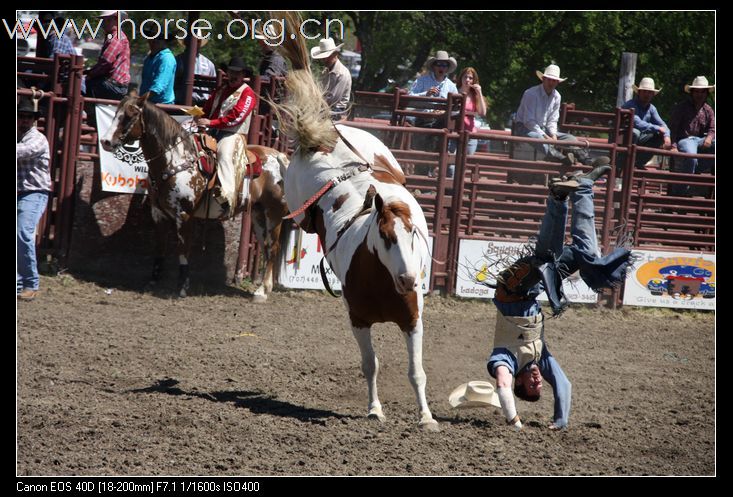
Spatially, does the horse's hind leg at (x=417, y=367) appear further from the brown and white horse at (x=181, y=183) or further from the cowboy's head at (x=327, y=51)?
the cowboy's head at (x=327, y=51)

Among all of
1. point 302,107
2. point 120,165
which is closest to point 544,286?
point 302,107

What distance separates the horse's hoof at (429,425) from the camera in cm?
606

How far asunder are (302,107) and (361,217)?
4.14 feet

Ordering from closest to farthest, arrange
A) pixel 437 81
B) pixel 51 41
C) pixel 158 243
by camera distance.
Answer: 1. pixel 158 243
2. pixel 51 41
3. pixel 437 81

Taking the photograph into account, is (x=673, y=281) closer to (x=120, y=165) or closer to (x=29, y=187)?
(x=120, y=165)

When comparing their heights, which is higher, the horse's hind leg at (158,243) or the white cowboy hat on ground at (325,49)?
the white cowboy hat on ground at (325,49)

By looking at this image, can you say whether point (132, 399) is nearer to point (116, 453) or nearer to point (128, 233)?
point (116, 453)

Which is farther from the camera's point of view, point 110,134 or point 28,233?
point 110,134

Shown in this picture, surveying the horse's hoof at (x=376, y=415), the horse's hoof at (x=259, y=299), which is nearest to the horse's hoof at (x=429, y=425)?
the horse's hoof at (x=376, y=415)

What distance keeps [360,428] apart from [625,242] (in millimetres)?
2129

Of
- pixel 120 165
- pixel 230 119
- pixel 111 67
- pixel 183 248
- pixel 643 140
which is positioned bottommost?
pixel 183 248

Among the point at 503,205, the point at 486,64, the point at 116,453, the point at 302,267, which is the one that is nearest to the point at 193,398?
the point at 116,453

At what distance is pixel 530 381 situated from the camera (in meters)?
6.19

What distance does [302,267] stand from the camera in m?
11.5
